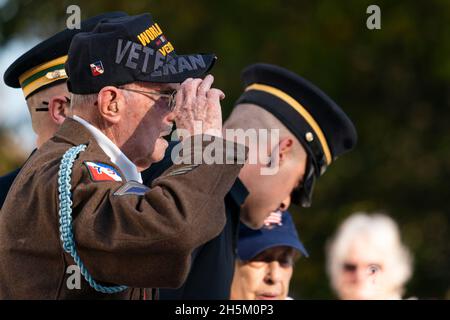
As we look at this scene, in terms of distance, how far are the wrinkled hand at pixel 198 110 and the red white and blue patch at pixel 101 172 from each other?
0.82 ft

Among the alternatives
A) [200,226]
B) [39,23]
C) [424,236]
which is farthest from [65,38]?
[39,23]

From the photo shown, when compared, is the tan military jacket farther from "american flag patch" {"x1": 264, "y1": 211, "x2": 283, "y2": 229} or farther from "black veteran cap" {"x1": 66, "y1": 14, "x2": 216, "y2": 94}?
"american flag patch" {"x1": 264, "y1": 211, "x2": 283, "y2": 229}

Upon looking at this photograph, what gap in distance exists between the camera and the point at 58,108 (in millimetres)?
4949

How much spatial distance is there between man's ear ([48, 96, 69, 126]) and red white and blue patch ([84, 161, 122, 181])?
4.14 ft

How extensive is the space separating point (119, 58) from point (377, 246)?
2.82 metres

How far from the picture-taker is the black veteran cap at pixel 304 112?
5.90 meters

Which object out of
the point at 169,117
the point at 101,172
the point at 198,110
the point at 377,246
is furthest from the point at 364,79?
the point at 101,172

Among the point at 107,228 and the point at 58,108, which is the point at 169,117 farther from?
the point at 58,108

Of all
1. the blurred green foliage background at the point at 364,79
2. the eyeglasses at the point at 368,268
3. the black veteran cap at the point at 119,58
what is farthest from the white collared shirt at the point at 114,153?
the blurred green foliage background at the point at 364,79

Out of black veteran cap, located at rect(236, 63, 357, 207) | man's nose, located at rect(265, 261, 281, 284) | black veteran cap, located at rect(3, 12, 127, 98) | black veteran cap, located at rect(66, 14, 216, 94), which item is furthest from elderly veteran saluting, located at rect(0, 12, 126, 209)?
man's nose, located at rect(265, 261, 281, 284)

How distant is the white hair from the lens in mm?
6355

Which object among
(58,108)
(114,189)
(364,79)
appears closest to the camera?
(114,189)

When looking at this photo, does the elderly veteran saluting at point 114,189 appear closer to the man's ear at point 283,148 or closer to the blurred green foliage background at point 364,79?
the man's ear at point 283,148

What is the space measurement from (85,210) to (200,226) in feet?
1.12
